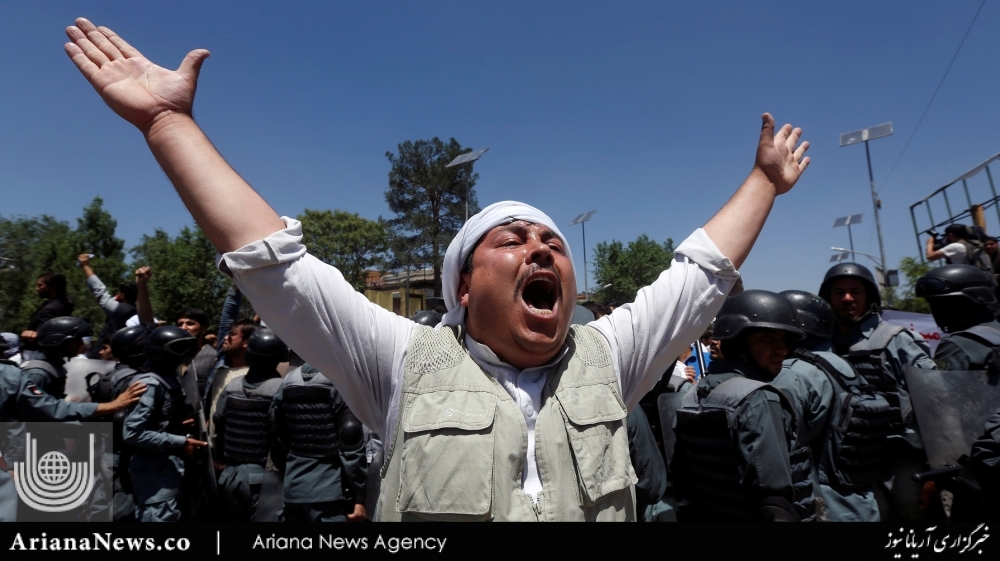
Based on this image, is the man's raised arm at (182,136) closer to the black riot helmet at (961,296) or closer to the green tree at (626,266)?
the black riot helmet at (961,296)

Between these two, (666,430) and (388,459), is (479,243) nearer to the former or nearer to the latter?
(388,459)

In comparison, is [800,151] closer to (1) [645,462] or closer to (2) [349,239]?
(1) [645,462]

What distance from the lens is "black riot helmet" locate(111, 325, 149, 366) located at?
5.31 m

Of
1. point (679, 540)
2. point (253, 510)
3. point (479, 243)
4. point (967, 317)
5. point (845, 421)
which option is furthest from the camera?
point (253, 510)

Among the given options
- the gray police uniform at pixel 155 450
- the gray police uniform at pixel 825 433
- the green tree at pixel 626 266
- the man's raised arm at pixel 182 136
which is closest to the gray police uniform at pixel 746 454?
the gray police uniform at pixel 825 433

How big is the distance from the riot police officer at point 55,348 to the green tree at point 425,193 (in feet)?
125

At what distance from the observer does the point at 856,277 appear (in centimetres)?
551

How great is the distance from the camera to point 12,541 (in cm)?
195

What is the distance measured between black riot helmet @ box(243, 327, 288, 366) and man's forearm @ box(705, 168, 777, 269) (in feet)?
14.0

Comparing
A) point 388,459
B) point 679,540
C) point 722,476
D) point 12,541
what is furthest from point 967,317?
point 12,541

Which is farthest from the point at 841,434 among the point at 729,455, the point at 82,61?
the point at 82,61

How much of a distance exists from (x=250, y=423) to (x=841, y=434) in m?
4.62

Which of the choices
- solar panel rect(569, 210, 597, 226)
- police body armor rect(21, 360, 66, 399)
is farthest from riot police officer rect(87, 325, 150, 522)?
solar panel rect(569, 210, 597, 226)

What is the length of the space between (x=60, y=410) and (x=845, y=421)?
562cm
